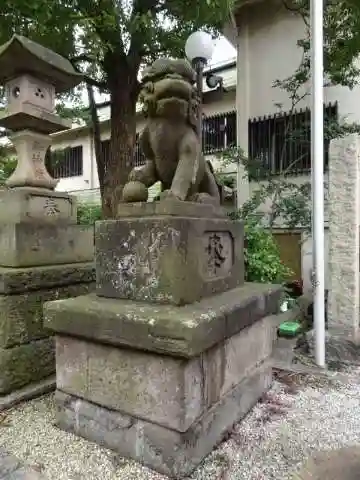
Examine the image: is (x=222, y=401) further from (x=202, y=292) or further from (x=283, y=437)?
(x=202, y=292)

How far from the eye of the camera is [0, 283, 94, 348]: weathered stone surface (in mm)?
2705

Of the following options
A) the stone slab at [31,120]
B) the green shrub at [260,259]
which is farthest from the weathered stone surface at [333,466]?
the stone slab at [31,120]

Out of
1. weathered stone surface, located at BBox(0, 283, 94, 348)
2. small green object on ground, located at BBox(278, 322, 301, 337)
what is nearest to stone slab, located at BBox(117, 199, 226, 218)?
weathered stone surface, located at BBox(0, 283, 94, 348)

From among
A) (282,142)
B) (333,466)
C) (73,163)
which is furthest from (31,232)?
(73,163)

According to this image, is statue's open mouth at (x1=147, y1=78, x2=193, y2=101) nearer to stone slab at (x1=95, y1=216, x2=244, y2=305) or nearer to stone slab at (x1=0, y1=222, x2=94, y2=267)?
stone slab at (x1=95, y1=216, x2=244, y2=305)

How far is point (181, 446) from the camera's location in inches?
74.4

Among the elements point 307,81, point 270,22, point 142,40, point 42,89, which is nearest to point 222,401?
point 42,89

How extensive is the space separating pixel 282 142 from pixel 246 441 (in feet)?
20.6

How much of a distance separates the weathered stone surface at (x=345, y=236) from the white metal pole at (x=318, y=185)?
489mm

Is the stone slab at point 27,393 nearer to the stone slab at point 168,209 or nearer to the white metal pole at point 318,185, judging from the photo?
the stone slab at point 168,209

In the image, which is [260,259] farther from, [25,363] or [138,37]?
[138,37]

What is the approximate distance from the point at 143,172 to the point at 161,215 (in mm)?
515

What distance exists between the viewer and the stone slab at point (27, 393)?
263 centimetres

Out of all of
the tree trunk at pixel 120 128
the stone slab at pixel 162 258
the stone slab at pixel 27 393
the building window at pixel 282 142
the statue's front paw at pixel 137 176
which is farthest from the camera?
the building window at pixel 282 142
